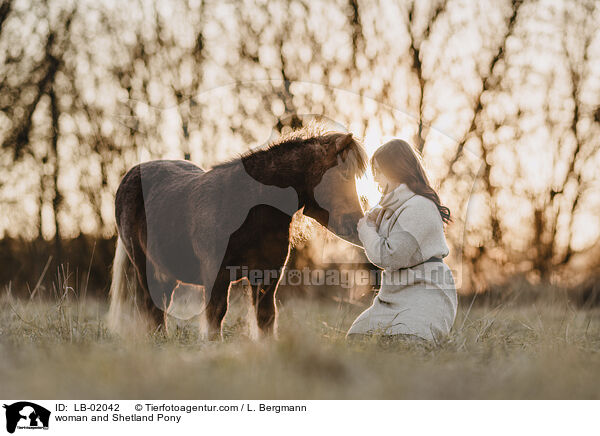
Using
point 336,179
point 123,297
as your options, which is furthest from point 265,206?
point 123,297

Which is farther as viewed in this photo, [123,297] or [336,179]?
[123,297]

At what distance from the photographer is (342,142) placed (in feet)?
10.7

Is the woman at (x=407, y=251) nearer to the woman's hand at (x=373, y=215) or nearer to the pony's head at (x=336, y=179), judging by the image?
the woman's hand at (x=373, y=215)

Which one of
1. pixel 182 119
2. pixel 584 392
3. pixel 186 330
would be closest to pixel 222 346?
pixel 186 330

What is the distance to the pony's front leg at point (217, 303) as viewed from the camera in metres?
3.31

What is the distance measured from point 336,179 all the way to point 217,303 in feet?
4.06

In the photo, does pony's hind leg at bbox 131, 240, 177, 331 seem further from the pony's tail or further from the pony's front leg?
the pony's front leg

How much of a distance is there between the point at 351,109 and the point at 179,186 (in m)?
3.81

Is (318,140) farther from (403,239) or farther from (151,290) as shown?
(151,290)

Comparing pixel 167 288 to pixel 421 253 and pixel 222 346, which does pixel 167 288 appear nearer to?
pixel 222 346

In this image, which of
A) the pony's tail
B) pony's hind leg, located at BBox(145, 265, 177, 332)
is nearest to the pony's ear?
pony's hind leg, located at BBox(145, 265, 177, 332)
